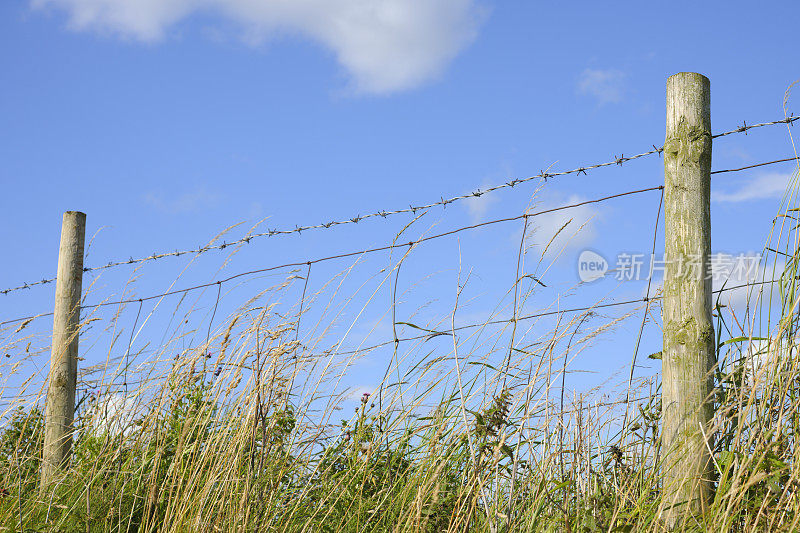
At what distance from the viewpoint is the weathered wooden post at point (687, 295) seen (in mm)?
2330

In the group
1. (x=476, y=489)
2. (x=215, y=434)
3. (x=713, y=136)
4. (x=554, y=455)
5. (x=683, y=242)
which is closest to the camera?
(x=476, y=489)

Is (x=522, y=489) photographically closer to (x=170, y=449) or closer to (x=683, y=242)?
(x=683, y=242)

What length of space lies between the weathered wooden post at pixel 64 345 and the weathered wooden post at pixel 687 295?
11.3ft

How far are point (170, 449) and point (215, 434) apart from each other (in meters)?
0.33

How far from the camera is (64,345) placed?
434 cm

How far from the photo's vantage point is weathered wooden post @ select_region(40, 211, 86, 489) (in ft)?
14.4

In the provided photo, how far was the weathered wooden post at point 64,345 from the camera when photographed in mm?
4379

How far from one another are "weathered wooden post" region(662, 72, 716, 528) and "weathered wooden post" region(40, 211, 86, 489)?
11.3ft

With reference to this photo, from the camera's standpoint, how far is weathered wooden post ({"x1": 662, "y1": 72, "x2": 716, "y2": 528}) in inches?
91.7

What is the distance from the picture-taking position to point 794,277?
2.46 m

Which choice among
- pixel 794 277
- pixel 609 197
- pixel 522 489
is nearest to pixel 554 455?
pixel 522 489

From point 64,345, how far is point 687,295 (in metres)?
3.68

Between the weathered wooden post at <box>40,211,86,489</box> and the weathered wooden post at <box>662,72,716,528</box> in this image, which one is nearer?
the weathered wooden post at <box>662,72,716,528</box>

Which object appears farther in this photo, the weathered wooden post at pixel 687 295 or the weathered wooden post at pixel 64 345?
the weathered wooden post at pixel 64 345
